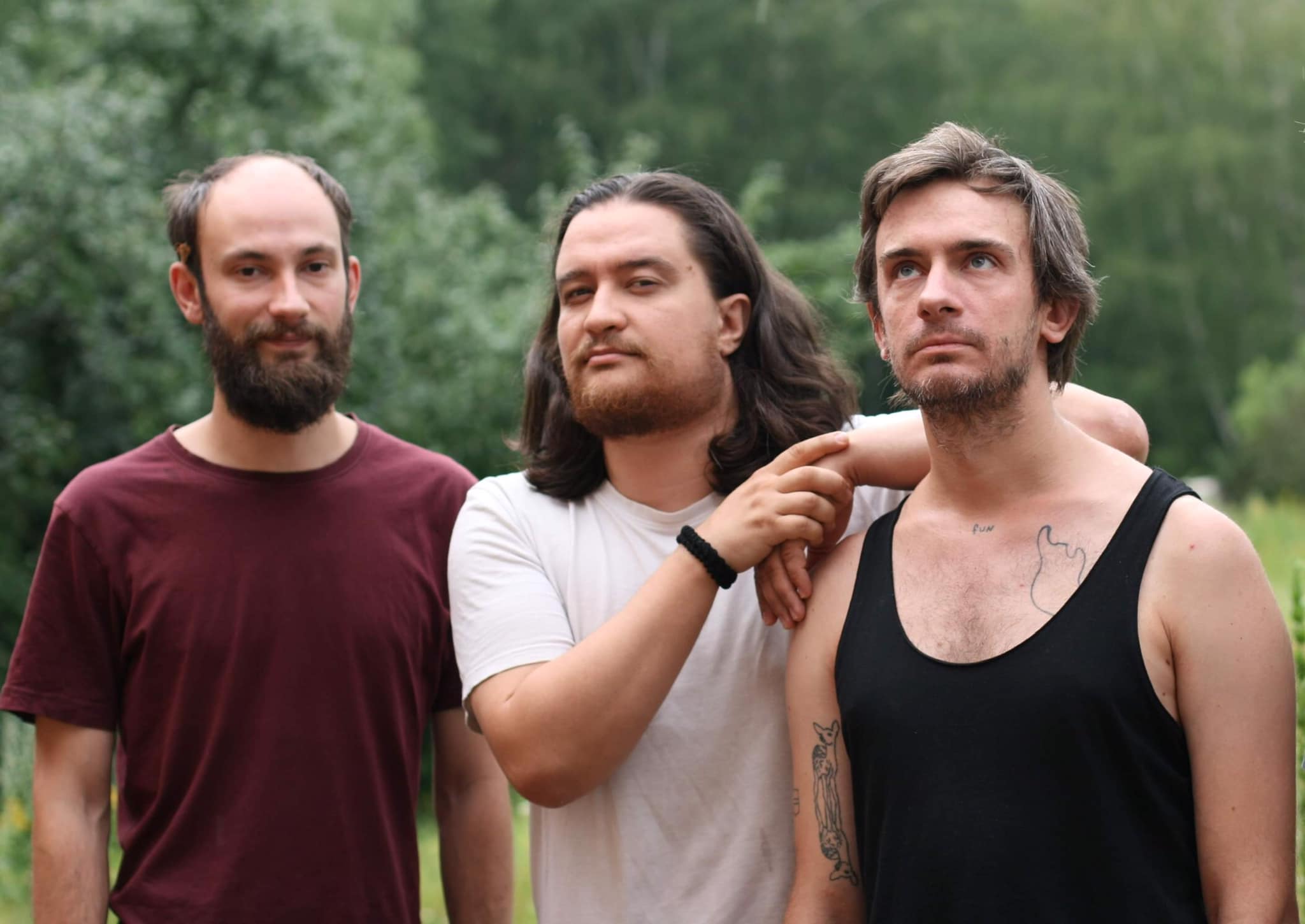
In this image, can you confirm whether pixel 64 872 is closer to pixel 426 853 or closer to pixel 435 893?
pixel 435 893

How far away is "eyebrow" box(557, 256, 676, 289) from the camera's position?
10.9 ft

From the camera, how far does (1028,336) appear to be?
111 inches

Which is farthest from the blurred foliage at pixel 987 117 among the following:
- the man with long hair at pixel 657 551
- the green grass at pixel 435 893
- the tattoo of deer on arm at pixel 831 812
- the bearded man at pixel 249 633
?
the tattoo of deer on arm at pixel 831 812

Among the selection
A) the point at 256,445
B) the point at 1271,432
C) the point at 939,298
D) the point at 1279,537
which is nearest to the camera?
the point at 939,298

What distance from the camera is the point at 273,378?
362 centimetres

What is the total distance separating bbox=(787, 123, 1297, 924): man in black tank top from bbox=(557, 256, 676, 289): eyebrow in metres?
0.49

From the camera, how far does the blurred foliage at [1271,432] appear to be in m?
26.9

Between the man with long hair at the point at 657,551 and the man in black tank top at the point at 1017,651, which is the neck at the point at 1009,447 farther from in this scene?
the man with long hair at the point at 657,551

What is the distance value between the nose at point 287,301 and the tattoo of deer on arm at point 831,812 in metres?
1.70

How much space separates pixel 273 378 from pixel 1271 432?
2678cm

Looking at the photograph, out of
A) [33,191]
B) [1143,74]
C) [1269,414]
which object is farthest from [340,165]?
[1143,74]

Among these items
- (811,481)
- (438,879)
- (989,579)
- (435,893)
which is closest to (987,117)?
(438,879)

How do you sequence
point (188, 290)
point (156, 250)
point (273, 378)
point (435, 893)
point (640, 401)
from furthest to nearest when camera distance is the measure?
point (156, 250), point (435, 893), point (188, 290), point (273, 378), point (640, 401)

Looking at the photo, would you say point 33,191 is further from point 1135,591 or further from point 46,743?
point 1135,591
